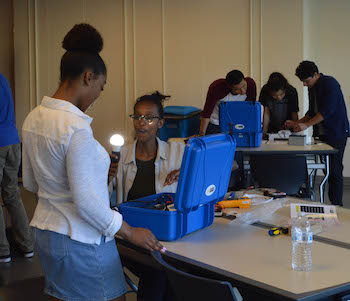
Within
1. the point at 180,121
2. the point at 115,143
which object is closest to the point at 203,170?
the point at 115,143

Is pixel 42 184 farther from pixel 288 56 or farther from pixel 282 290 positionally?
pixel 288 56

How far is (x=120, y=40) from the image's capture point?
7926 millimetres

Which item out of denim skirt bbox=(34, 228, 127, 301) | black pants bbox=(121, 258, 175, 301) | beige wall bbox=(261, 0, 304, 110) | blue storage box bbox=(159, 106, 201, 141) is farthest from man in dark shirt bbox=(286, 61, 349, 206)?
denim skirt bbox=(34, 228, 127, 301)

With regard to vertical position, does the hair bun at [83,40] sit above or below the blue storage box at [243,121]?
above

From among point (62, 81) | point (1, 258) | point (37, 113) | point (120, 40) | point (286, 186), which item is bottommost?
point (1, 258)

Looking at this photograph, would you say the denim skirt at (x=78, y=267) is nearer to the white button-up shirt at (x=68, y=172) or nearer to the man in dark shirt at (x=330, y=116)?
the white button-up shirt at (x=68, y=172)

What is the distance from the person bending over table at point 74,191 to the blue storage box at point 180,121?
531 centimetres

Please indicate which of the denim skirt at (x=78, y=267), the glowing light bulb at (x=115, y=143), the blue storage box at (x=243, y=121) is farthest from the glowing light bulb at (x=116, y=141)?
the blue storage box at (x=243, y=121)

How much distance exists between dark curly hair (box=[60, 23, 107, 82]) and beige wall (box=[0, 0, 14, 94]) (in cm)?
722

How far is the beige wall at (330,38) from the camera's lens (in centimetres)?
695

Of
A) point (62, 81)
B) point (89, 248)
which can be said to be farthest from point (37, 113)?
point (89, 248)

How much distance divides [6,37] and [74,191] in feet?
25.4

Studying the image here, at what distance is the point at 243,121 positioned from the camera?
4.64 metres

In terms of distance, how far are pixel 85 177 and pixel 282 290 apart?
Answer: 706 mm
